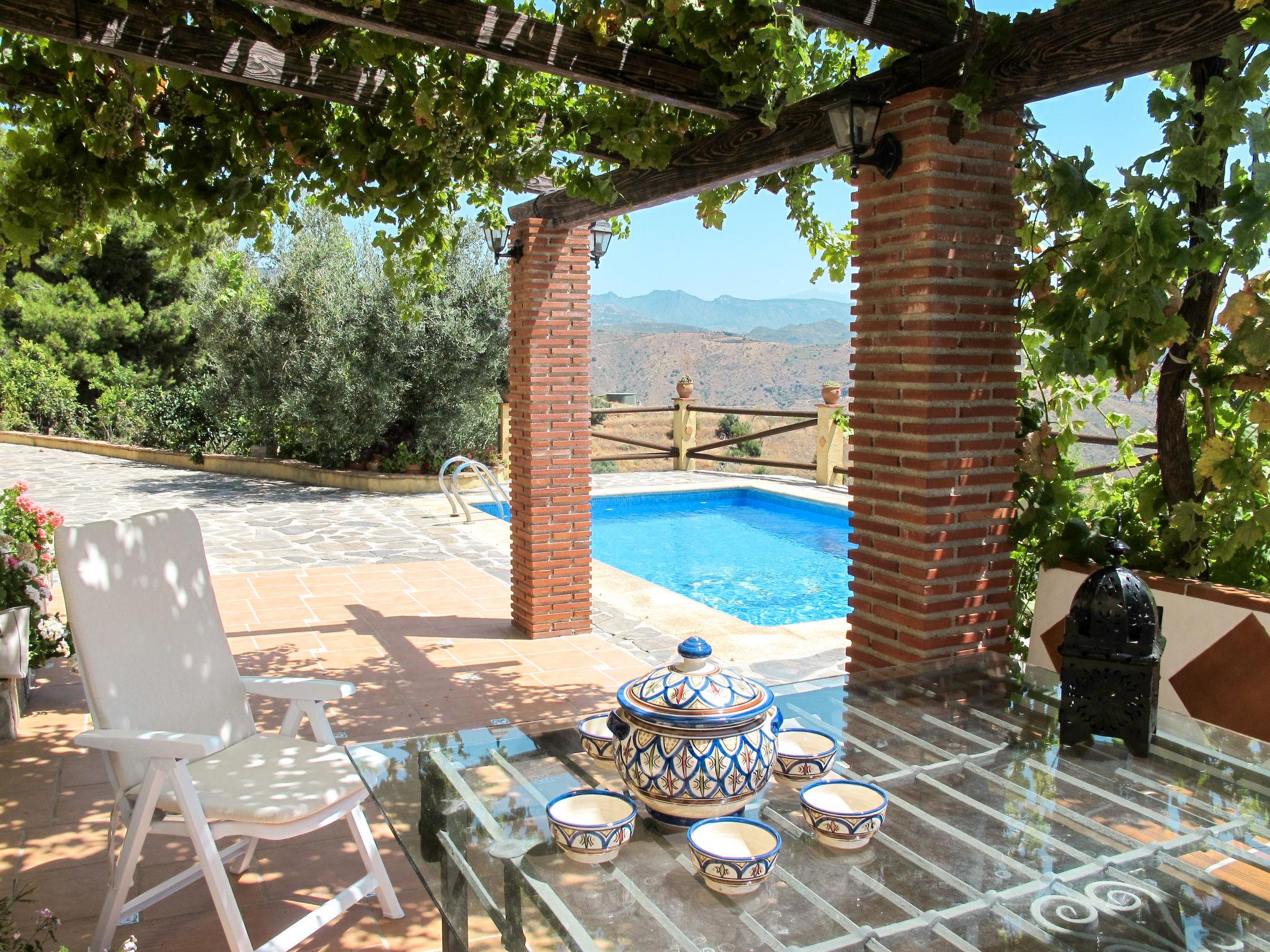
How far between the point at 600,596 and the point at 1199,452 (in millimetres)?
4117

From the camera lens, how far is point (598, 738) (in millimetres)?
2068

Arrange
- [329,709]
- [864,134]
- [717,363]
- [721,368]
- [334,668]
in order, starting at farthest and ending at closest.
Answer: [717,363] < [721,368] < [334,668] < [329,709] < [864,134]

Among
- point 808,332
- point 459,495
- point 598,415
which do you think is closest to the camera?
point 459,495

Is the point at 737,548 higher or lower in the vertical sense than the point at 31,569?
lower

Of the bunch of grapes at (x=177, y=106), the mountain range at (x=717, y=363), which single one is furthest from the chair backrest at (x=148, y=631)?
the mountain range at (x=717, y=363)

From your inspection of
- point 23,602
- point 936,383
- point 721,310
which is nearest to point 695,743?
point 936,383

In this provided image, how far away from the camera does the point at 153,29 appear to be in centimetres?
344

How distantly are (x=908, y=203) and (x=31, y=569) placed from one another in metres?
3.96

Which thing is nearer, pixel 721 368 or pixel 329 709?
pixel 329 709

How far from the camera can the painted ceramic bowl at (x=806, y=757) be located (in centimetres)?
196

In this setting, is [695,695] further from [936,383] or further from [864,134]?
[864,134]

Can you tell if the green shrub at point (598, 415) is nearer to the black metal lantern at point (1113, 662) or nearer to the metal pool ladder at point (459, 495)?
the metal pool ladder at point (459, 495)

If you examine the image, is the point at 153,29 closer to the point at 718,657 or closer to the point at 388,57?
the point at 388,57

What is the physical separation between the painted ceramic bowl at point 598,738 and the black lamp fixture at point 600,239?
13.1 feet
